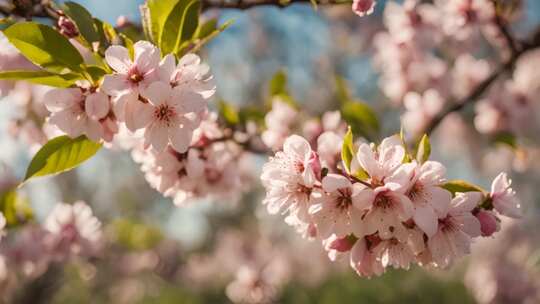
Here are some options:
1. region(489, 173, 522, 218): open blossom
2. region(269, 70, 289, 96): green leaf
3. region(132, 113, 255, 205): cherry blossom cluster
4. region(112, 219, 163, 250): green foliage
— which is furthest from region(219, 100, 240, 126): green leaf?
region(112, 219, 163, 250): green foliage

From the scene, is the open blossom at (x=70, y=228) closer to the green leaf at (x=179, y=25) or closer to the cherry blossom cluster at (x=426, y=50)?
the green leaf at (x=179, y=25)

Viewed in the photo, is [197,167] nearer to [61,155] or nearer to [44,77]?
[61,155]

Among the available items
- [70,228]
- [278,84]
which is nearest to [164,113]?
[278,84]

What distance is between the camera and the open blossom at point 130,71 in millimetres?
969

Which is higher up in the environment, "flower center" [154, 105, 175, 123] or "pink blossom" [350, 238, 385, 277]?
"flower center" [154, 105, 175, 123]

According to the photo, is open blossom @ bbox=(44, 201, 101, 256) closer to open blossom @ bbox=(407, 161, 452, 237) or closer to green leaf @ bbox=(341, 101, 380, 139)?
green leaf @ bbox=(341, 101, 380, 139)

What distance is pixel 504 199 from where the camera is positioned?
1.06m

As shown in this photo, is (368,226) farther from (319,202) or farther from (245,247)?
(245,247)

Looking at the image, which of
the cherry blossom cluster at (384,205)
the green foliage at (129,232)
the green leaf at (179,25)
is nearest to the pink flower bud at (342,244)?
the cherry blossom cluster at (384,205)

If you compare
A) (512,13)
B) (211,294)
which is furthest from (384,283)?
(512,13)

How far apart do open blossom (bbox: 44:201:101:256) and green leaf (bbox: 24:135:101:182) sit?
3.20 ft

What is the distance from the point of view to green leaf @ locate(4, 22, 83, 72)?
99 centimetres

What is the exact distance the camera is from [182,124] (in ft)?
3.49

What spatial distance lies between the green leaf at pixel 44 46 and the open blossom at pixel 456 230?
0.74 m
